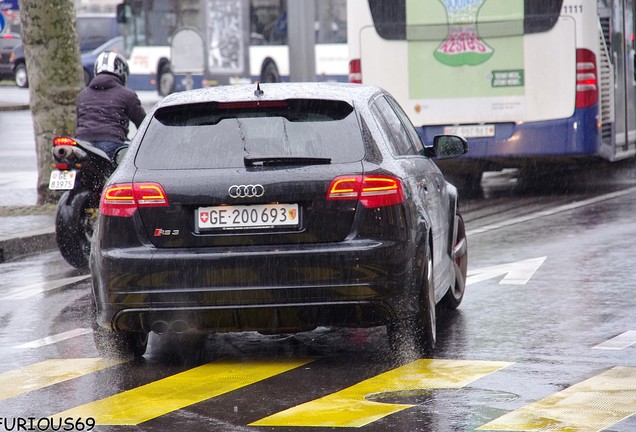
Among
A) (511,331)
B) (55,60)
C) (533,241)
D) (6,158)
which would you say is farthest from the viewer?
(6,158)

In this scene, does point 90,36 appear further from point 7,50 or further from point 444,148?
point 444,148

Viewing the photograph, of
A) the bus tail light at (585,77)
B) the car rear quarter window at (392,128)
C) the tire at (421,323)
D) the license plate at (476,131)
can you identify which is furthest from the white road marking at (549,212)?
the tire at (421,323)

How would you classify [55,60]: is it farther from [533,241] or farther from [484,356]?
[484,356]

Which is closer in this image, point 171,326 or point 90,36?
point 171,326

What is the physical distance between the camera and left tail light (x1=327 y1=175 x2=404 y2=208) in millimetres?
7730

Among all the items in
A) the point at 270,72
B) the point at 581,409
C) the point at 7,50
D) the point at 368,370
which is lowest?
the point at 7,50

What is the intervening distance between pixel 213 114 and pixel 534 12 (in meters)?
10.2

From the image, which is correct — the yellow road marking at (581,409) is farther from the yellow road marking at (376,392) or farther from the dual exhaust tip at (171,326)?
the dual exhaust tip at (171,326)

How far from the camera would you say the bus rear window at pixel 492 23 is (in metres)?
17.6

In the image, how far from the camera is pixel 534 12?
17672mm

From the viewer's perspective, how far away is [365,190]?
7.75 m

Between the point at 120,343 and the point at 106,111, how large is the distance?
493 centimetres

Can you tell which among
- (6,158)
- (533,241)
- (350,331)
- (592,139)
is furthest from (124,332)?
(6,158)

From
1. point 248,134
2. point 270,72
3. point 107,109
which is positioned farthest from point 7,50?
point 248,134
